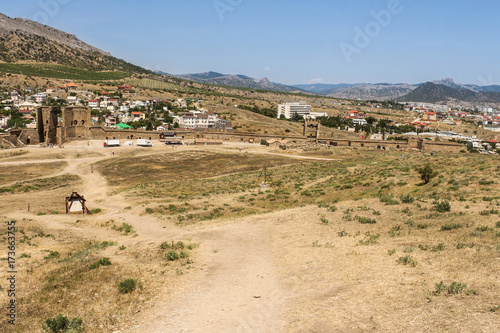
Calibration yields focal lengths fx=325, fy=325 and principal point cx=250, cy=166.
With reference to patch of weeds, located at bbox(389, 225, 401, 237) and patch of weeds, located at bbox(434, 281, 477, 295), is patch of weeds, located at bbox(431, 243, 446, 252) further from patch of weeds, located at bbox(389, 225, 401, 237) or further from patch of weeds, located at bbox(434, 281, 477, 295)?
patch of weeds, located at bbox(434, 281, 477, 295)

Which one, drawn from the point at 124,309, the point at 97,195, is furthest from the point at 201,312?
the point at 97,195

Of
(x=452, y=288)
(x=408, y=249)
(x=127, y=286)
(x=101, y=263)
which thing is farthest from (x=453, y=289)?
(x=101, y=263)

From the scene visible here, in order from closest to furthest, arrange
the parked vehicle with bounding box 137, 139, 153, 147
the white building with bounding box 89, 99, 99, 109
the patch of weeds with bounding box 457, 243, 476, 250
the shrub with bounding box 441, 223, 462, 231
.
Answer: the patch of weeds with bounding box 457, 243, 476, 250 < the shrub with bounding box 441, 223, 462, 231 < the parked vehicle with bounding box 137, 139, 153, 147 < the white building with bounding box 89, 99, 99, 109

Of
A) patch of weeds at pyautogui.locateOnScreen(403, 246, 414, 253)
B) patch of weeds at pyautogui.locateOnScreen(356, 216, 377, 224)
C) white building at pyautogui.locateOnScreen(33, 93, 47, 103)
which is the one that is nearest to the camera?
patch of weeds at pyautogui.locateOnScreen(403, 246, 414, 253)

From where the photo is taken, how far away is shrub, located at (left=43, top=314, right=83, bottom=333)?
830 cm

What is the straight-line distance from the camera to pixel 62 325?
8438 millimetres

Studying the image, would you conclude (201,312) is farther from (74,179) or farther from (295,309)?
(74,179)

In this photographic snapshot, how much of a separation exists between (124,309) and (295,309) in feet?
16.2

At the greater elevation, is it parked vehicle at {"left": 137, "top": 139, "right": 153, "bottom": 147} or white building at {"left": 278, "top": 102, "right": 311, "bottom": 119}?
white building at {"left": 278, "top": 102, "right": 311, "bottom": 119}

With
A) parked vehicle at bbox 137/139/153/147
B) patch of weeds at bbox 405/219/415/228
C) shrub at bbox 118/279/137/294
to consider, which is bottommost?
parked vehicle at bbox 137/139/153/147

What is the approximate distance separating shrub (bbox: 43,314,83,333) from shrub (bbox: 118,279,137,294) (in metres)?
1.94

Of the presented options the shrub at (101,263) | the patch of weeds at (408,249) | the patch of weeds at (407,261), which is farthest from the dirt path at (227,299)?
the patch of weeds at (408,249)

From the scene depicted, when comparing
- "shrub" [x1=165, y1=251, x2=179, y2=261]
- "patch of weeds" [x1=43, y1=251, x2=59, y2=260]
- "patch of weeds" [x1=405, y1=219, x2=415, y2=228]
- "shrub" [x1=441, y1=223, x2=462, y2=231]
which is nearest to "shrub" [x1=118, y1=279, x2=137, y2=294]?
"shrub" [x1=165, y1=251, x2=179, y2=261]

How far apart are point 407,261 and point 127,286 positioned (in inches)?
368
